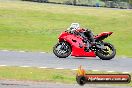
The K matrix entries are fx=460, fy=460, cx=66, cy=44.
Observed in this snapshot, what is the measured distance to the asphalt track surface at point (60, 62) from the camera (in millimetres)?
15109

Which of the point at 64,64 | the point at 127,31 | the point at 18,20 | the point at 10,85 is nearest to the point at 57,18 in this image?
the point at 18,20

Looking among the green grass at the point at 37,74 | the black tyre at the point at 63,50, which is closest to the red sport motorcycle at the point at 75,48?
the black tyre at the point at 63,50

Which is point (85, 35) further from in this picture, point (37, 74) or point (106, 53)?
point (37, 74)

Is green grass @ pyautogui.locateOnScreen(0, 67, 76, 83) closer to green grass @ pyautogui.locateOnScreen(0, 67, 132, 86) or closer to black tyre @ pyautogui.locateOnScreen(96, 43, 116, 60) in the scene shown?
green grass @ pyautogui.locateOnScreen(0, 67, 132, 86)

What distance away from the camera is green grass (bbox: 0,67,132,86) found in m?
11.6

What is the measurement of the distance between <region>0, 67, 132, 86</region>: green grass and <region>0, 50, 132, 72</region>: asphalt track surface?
124cm

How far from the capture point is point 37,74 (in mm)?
12500

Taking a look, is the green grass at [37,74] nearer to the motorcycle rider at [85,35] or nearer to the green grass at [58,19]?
the motorcycle rider at [85,35]

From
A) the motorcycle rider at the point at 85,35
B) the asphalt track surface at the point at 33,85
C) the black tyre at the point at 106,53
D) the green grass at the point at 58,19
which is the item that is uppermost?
the asphalt track surface at the point at 33,85

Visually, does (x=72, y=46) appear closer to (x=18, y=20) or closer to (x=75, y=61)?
(x=75, y=61)

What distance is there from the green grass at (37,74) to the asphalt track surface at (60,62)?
4.07 ft

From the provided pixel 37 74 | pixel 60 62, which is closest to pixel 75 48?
pixel 60 62

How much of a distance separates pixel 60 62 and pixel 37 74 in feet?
12.1

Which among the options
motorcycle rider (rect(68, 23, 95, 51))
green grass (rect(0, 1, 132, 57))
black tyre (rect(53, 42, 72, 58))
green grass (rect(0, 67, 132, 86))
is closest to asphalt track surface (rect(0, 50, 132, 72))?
black tyre (rect(53, 42, 72, 58))
